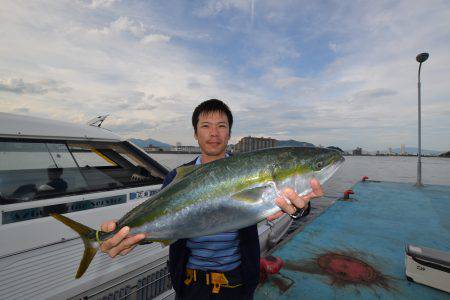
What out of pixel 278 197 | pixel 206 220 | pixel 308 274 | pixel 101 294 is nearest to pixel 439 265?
pixel 308 274

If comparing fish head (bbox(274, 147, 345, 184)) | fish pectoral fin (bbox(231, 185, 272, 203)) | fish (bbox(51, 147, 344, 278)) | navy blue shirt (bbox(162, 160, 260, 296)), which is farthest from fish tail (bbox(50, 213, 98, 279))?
fish head (bbox(274, 147, 345, 184))

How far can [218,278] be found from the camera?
2418 millimetres

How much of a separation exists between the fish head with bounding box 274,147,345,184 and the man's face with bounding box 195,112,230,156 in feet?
2.38

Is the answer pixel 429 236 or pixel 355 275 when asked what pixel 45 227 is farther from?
pixel 429 236

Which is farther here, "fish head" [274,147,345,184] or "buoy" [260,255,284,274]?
"buoy" [260,255,284,274]

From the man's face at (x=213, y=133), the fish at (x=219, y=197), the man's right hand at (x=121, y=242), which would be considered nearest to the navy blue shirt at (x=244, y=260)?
the fish at (x=219, y=197)

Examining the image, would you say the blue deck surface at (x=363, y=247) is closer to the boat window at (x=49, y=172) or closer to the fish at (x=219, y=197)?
the fish at (x=219, y=197)

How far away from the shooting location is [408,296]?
12.8 ft

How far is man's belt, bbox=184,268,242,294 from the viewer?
95.0 inches

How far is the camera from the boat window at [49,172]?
2.77 m

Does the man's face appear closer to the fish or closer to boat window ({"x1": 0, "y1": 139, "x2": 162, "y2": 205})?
the fish

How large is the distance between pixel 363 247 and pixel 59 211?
6.16m

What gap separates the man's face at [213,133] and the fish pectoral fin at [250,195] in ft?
2.51

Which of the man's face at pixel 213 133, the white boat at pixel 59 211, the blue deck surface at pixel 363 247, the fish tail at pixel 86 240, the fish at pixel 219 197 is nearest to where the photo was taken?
the fish at pixel 219 197
